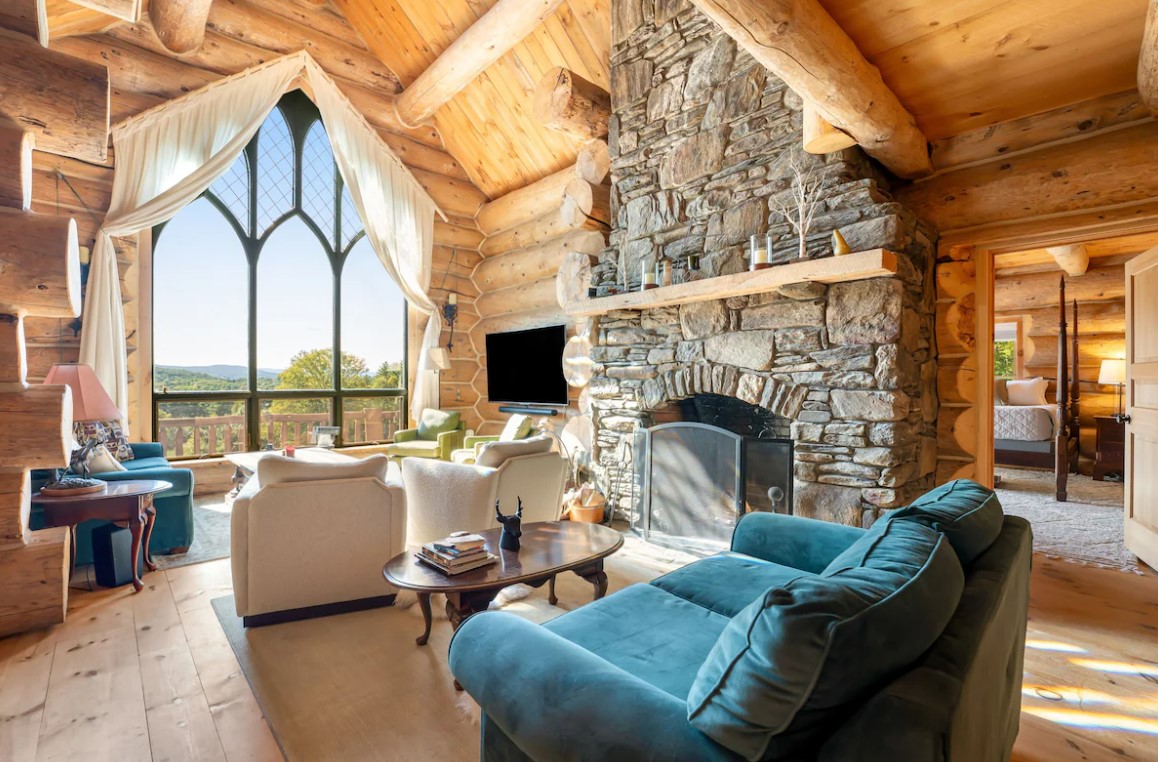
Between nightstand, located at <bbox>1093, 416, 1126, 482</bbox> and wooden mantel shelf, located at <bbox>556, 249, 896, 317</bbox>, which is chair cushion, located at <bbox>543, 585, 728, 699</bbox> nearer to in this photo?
wooden mantel shelf, located at <bbox>556, 249, 896, 317</bbox>

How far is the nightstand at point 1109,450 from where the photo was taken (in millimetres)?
6012

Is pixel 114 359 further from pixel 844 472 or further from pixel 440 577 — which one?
pixel 844 472

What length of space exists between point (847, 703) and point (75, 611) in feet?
11.7

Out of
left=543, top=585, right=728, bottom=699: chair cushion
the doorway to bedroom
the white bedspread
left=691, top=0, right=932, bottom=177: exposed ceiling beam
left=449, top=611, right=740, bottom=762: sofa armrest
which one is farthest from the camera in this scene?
the white bedspread

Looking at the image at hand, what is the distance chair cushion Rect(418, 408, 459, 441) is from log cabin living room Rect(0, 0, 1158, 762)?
0.04 m

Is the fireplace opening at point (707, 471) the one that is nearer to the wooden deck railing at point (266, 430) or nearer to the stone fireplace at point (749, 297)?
the stone fireplace at point (749, 297)

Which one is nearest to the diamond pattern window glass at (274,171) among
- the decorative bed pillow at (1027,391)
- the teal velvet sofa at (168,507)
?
the teal velvet sofa at (168,507)

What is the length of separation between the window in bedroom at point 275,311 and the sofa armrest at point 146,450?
849 millimetres

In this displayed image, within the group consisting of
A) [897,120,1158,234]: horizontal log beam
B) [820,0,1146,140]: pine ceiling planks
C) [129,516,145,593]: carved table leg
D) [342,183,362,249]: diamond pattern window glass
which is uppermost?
[342,183,362,249]: diamond pattern window glass

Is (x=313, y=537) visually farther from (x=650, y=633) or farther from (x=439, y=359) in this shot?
(x=439, y=359)

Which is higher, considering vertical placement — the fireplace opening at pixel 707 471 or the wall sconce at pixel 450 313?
the wall sconce at pixel 450 313

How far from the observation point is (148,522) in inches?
133

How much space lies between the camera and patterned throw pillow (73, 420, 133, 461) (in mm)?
4004

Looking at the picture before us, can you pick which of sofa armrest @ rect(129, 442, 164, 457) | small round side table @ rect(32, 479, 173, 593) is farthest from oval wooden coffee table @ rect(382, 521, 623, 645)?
sofa armrest @ rect(129, 442, 164, 457)
